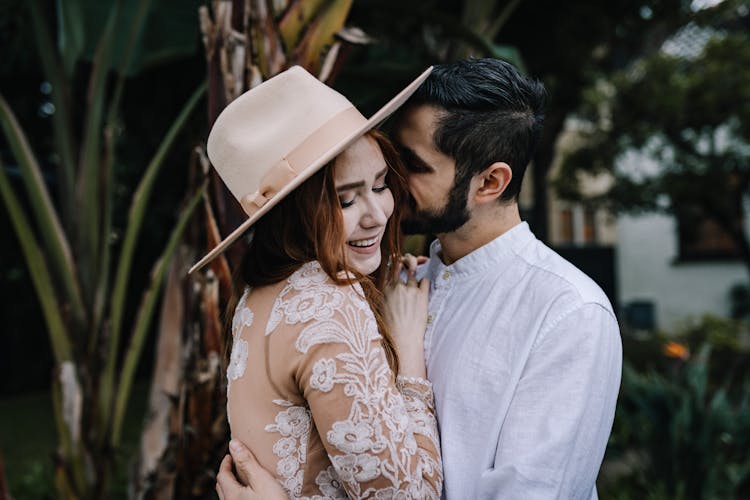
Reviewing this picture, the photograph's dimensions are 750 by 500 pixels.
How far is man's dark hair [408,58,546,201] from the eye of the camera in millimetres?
1588

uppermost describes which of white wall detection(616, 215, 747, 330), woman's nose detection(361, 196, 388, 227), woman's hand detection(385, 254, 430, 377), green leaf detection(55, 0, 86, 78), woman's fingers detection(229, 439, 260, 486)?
green leaf detection(55, 0, 86, 78)

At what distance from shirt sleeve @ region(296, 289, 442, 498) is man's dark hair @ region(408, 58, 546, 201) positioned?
0.47 m

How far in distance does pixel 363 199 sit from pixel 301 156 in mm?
159

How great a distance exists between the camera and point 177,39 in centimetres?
383

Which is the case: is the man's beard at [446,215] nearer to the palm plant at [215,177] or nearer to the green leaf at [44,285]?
the palm plant at [215,177]

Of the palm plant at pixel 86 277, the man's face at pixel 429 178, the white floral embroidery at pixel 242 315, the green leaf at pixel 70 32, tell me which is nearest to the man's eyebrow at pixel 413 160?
the man's face at pixel 429 178

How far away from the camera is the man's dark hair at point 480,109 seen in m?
1.59

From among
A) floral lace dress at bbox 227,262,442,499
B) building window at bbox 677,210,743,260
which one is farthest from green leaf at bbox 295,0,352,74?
building window at bbox 677,210,743,260

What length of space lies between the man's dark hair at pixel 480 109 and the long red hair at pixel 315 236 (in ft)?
0.46

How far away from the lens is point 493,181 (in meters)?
1.65

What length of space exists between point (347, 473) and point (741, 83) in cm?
810

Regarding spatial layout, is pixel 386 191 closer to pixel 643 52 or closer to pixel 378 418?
pixel 378 418

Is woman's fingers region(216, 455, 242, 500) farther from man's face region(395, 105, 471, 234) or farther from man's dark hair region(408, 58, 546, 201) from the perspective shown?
man's dark hair region(408, 58, 546, 201)

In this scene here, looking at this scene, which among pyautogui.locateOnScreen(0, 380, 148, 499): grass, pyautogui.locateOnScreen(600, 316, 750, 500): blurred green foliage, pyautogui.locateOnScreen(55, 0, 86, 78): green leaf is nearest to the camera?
pyautogui.locateOnScreen(55, 0, 86, 78): green leaf
